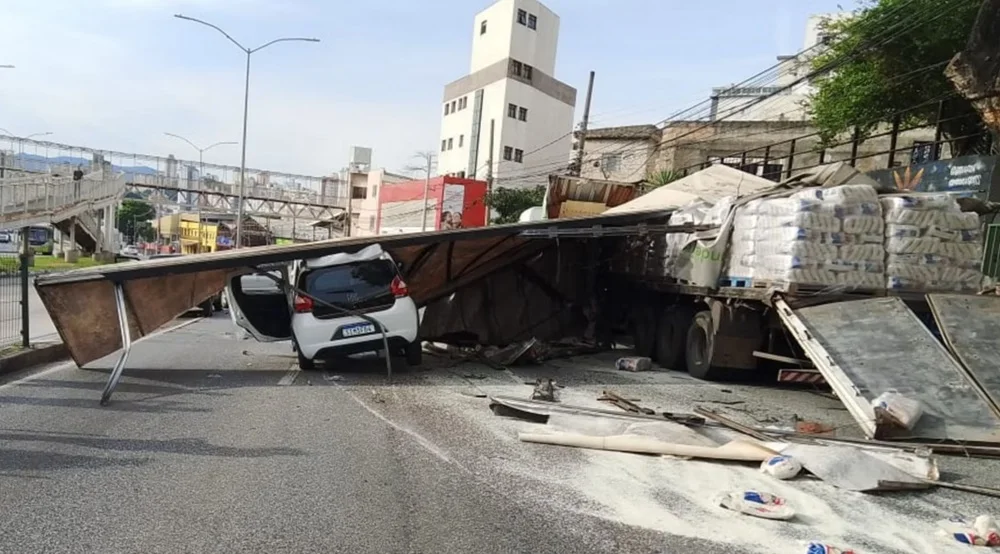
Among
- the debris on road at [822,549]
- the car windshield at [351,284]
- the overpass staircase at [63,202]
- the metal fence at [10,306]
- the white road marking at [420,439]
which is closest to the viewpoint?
the debris on road at [822,549]

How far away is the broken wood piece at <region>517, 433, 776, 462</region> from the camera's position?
6359mm

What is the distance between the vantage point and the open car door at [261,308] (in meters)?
11.7

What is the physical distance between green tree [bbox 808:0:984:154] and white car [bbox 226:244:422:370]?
45.1 feet

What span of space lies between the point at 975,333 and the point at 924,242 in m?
1.52

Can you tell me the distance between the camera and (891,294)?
9.38 meters

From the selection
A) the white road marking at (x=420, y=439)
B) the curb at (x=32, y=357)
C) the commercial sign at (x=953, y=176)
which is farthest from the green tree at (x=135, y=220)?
the white road marking at (x=420, y=439)

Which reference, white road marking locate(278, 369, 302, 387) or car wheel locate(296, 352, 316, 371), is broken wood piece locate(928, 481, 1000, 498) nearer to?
white road marking locate(278, 369, 302, 387)

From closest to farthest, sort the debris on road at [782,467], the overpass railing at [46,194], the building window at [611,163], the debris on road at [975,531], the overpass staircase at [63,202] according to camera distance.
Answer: the debris on road at [975,531] → the debris on road at [782,467] → the overpass railing at [46,194] → the overpass staircase at [63,202] → the building window at [611,163]

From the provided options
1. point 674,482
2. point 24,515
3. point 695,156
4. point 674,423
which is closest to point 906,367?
point 674,423

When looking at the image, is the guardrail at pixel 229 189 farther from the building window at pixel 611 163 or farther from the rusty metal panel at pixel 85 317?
the rusty metal panel at pixel 85 317

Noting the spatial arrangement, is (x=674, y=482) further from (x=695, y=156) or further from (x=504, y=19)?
(x=504, y=19)

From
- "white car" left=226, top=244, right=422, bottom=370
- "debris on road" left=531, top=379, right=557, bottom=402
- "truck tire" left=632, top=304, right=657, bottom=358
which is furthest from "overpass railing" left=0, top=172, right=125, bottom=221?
"debris on road" left=531, top=379, right=557, bottom=402

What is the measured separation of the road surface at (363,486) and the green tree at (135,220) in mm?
112031

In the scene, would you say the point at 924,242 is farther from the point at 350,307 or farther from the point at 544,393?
→ the point at 350,307
